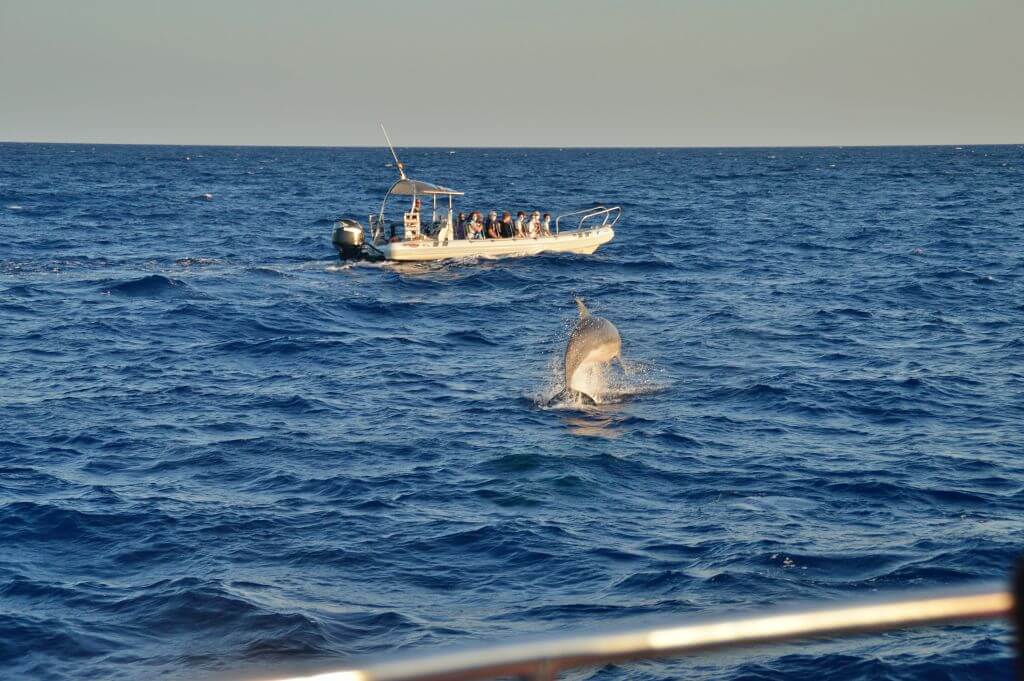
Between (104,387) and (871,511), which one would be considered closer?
(871,511)

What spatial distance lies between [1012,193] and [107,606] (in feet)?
280

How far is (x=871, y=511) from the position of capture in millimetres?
13867

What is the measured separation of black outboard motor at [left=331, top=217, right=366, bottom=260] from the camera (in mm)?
39844

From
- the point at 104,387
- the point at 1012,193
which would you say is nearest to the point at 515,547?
the point at 104,387

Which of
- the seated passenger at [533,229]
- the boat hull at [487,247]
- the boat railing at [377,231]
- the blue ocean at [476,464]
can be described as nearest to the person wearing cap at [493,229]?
the boat hull at [487,247]

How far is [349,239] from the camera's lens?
3981 centimetres

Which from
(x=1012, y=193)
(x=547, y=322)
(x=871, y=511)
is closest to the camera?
(x=871, y=511)

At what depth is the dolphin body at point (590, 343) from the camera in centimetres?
1836

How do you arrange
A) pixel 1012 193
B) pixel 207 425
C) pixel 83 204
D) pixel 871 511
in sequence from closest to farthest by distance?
pixel 871 511 → pixel 207 425 → pixel 83 204 → pixel 1012 193

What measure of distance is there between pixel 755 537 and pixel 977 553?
7.36 ft

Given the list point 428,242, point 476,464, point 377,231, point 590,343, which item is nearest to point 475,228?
point 428,242

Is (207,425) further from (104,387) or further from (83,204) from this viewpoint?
(83,204)

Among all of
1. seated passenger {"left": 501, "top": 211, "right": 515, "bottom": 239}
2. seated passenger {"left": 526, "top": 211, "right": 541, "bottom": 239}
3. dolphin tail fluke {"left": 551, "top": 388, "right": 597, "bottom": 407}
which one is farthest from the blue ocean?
seated passenger {"left": 526, "top": 211, "right": 541, "bottom": 239}

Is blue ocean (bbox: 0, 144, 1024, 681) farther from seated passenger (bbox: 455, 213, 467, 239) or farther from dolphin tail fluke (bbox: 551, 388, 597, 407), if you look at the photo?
seated passenger (bbox: 455, 213, 467, 239)
